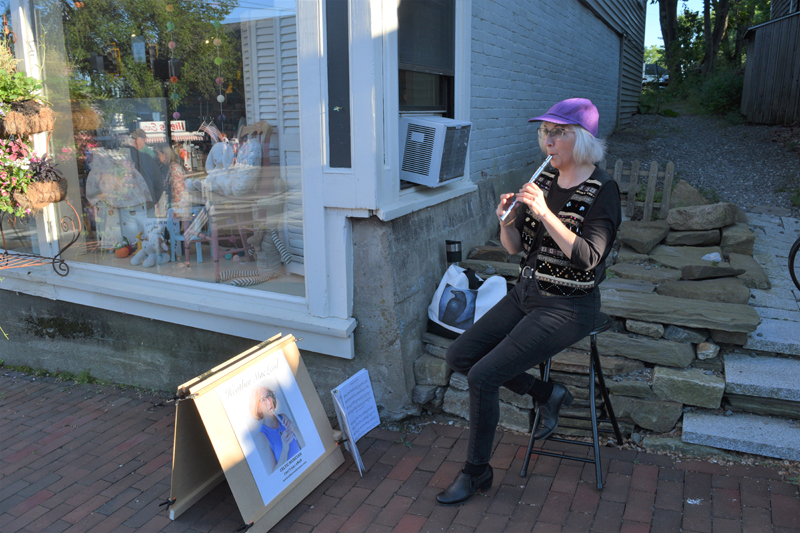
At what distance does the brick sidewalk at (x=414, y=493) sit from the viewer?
2789mm

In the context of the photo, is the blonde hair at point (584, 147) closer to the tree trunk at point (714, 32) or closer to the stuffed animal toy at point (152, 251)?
the stuffed animal toy at point (152, 251)

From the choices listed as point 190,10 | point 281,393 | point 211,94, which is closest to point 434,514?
point 281,393

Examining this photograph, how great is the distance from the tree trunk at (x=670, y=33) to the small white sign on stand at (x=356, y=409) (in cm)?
2492

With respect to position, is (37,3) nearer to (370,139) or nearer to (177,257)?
(177,257)

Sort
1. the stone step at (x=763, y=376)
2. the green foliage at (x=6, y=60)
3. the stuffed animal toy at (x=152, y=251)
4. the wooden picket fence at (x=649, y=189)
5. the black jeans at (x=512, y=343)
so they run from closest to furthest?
the black jeans at (x=512, y=343)
the stone step at (x=763, y=376)
the green foliage at (x=6, y=60)
the stuffed animal toy at (x=152, y=251)
the wooden picket fence at (x=649, y=189)

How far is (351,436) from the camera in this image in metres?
3.32

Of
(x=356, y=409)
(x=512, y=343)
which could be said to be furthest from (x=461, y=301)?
(x=512, y=343)

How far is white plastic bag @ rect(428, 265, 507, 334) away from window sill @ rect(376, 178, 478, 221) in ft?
1.91

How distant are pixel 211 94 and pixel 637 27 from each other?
1626 centimetres

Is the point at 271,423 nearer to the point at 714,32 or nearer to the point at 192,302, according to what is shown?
the point at 192,302

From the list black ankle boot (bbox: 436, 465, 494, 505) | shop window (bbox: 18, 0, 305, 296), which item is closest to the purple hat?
black ankle boot (bbox: 436, 465, 494, 505)

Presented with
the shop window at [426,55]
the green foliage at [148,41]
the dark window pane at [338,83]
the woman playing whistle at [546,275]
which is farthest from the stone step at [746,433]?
the green foliage at [148,41]

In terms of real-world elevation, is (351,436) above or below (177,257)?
below

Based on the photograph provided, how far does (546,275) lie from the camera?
2.72 metres
